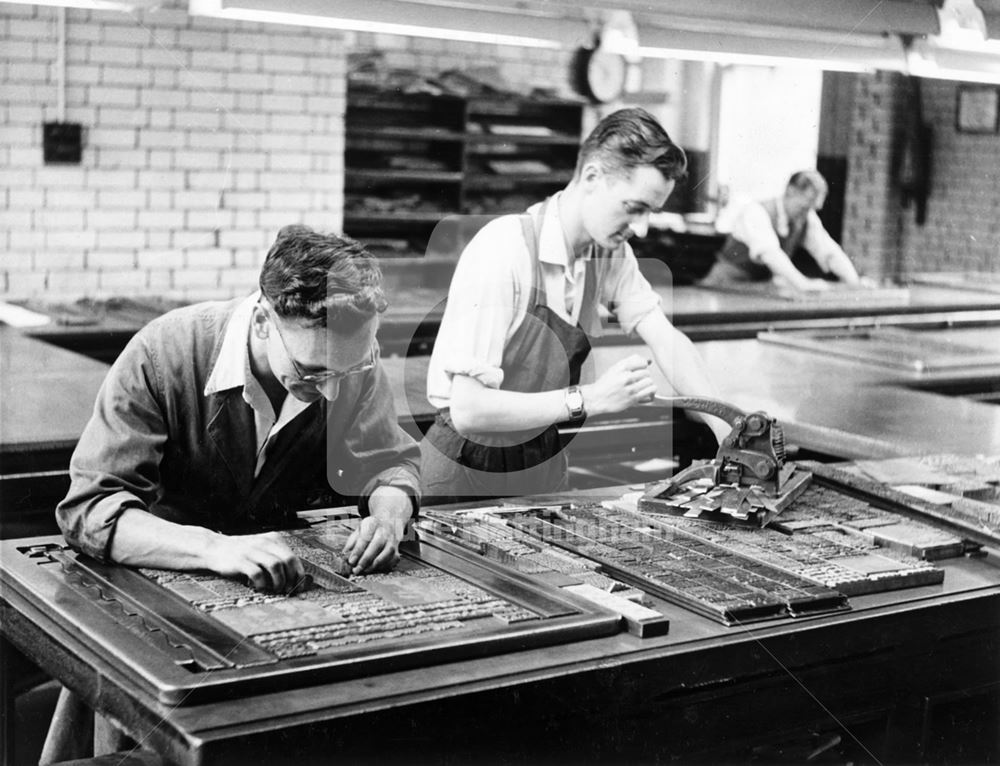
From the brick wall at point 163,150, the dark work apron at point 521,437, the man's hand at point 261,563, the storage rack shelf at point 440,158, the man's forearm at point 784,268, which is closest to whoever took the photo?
the man's hand at point 261,563

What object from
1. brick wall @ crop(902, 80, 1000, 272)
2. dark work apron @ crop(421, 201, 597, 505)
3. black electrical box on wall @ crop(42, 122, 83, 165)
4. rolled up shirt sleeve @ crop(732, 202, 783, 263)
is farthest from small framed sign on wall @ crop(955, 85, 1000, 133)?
dark work apron @ crop(421, 201, 597, 505)

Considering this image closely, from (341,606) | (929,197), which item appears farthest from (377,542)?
(929,197)

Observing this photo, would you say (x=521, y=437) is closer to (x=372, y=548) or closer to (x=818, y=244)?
(x=372, y=548)

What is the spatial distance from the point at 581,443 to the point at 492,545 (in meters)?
1.55

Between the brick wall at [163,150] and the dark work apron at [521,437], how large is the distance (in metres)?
3.02

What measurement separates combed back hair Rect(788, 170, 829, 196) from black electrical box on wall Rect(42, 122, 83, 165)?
15.5 feet

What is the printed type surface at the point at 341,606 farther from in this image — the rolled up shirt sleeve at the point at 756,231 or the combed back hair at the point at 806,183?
the combed back hair at the point at 806,183

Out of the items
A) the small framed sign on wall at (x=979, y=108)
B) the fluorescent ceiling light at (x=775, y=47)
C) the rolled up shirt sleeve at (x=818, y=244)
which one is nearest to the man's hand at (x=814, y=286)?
the rolled up shirt sleeve at (x=818, y=244)

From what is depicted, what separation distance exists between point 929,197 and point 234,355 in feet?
26.0

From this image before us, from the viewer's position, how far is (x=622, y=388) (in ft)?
9.12

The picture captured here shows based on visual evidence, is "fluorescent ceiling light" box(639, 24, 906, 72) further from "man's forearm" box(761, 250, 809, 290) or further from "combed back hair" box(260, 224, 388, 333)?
"man's forearm" box(761, 250, 809, 290)

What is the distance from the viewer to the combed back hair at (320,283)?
6.97ft

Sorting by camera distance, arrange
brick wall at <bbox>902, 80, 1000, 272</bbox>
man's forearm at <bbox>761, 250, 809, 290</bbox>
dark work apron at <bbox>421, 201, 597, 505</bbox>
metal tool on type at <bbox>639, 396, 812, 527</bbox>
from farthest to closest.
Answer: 1. brick wall at <bbox>902, 80, 1000, 272</bbox>
2. man's forearm at <bbox>761, 250, 809, 290</bbox>
3. dark work apron at <bbox>421, 201, 597, 505</bbox>
4. metal tool on type at <bbox>639, 396, 812, 527</bbox>

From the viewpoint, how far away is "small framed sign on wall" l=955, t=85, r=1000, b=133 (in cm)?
880
